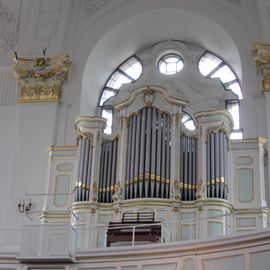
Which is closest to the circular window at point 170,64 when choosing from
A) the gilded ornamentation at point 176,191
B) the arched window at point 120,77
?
the arched window at point 120,77

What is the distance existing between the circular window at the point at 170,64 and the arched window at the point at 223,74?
2.12 ft

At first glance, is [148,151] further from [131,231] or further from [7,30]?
[7,30]

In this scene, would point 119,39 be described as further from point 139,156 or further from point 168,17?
point 139,156

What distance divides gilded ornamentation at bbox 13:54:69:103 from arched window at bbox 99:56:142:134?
1.60 metres

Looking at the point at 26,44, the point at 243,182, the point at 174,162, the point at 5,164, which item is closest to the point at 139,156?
the point at 174,162

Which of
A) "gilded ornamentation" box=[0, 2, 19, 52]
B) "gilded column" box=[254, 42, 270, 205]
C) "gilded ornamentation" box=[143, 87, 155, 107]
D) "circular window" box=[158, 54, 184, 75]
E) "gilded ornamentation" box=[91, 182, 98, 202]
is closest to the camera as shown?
"gilded ornamentation" box=[91, 182, 98, 202]

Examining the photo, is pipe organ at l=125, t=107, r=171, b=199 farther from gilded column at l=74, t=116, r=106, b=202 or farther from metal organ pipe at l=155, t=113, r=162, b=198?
gilded column at l=74, t=116, r=106, b=202

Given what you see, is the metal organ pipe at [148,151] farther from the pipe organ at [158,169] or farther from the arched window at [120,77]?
the arched window at [120,77]

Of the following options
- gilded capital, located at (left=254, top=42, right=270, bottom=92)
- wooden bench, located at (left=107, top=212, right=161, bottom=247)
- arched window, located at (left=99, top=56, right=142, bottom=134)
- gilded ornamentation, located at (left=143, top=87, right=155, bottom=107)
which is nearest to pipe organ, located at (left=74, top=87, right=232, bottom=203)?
gilded ornamentation, located at (left=143, top=87, right=155, bottom=107)

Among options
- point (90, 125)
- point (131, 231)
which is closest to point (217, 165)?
point (131, 231)

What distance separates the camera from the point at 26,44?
20188mm

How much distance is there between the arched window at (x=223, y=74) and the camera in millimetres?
19094

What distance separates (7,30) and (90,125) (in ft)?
17.5

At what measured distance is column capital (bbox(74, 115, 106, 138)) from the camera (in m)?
17.2
